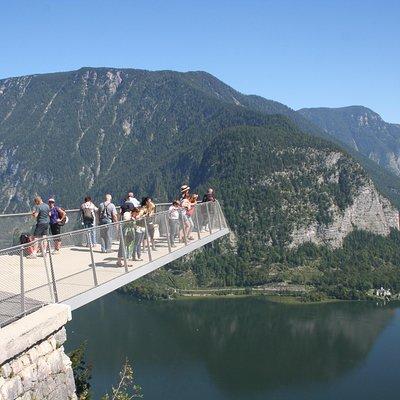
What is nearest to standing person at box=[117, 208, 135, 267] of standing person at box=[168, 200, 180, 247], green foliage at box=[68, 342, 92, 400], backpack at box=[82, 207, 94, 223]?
green foliage at box=[68, 342, 92, 400]

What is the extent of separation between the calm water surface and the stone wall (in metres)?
66.4

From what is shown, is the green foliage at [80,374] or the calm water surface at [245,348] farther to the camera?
the calm water surface at [245,348]

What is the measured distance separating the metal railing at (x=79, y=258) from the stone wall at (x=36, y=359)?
0.44 metres

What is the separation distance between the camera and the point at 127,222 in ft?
43.3

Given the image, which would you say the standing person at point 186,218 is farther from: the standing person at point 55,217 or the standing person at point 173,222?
the standing person at point 55,217

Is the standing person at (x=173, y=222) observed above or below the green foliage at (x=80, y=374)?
above

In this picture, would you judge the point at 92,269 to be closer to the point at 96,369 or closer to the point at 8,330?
the point at 8,330

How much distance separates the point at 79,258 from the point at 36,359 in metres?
4.22

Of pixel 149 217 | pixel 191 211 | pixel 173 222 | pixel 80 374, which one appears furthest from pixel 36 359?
pixel 191 211

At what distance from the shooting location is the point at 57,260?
11289 mm

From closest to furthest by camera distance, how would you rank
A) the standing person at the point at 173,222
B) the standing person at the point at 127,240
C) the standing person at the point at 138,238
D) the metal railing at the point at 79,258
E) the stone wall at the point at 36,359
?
1. the stone wall at the point at 36,359
2. the metal railing at the point at 79,258
3. the standing person at the point at 127,240
4. the standing person at the point at 138,238
5. the standing person at the point at 173,222

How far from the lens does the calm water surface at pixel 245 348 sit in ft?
270

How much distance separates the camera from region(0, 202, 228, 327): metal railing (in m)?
8.52

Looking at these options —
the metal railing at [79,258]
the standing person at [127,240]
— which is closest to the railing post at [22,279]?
the metal railing at [79,258]
